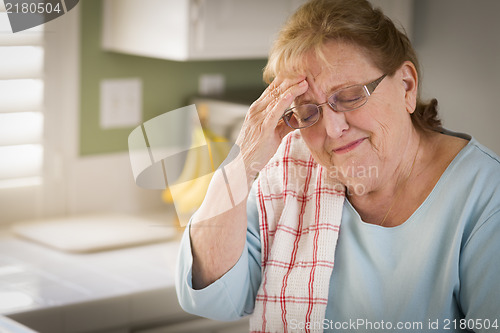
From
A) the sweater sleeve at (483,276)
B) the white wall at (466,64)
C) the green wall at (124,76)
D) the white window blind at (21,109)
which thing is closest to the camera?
the sweater sleeve at (483,276)

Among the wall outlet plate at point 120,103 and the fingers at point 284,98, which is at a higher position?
the fingers at point 284,98

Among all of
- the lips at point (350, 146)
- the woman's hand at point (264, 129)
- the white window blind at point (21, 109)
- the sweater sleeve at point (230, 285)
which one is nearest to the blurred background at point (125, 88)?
the white window blind at point (21, 109)

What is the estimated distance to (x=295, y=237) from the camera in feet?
4.21

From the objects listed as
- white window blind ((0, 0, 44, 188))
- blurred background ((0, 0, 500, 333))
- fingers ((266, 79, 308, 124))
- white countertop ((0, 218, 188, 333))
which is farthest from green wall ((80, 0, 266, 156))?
fingers ((266, 79, 308, 124))

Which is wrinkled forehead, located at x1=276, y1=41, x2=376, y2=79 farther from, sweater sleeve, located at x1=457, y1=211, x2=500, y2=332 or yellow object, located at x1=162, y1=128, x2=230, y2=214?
sweater sleeve, located at x1=457, y1=211, x2=500, y2=332

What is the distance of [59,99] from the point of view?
2219 mm

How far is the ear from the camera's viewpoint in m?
1.19

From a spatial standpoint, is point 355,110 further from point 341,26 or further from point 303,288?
point 303,288

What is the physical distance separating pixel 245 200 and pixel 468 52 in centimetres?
98

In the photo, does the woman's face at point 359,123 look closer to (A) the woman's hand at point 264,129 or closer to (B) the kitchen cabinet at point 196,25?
(A) the woman's hand at point 264,129

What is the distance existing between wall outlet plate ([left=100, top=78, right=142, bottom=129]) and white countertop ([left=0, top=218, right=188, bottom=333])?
0.49 m

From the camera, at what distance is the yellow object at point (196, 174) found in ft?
3.59

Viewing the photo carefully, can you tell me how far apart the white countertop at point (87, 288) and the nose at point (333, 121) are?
2.39 ft

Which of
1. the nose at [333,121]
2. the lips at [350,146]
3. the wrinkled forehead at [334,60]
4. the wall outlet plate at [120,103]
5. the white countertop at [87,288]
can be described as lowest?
the white countertop at [87,288]
